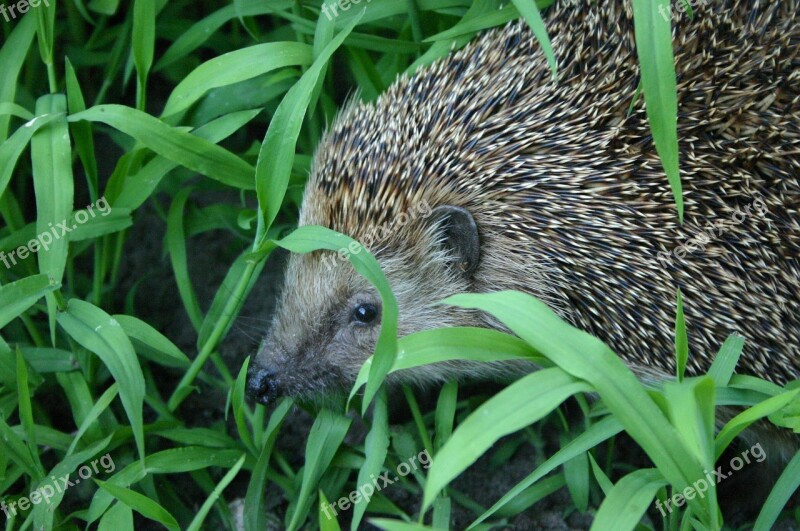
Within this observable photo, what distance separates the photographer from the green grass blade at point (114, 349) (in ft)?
7.88

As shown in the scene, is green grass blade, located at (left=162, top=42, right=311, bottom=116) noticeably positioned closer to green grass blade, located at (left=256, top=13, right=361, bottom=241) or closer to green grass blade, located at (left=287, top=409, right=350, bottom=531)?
green grass blade, located at (left=256, top=13, right=361, bottom=241)

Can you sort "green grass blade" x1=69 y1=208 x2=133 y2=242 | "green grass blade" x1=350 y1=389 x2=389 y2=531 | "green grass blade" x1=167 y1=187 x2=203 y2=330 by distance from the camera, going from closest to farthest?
1. "green grass blade" x1=350 y1=389 x2=389 y2=531
2. "green grass blade" x1=69 y1=208 x2=133 y2=242
3. "green grass blade" x1=167 y1=187 x2=203 y2=330

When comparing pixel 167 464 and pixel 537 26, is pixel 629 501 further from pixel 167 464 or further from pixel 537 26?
pixel 167 464

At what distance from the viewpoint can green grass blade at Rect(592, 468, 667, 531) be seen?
6.11 ft

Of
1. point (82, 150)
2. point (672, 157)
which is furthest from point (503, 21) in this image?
point (82, 150)

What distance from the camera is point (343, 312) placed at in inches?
109

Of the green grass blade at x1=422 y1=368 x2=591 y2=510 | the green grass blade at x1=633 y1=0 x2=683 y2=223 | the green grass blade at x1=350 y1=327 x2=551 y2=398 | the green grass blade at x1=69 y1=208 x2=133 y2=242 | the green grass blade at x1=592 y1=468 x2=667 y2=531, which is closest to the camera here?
the green grass blade at x1=422 y1=368 x2=591 y2=510

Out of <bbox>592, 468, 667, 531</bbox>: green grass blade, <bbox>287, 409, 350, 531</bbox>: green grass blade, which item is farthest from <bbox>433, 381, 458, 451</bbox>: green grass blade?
<bbox>592, 468, 667, 531</bbox>: green grass blade

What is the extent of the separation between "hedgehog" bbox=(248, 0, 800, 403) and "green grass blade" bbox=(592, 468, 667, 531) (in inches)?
24.3

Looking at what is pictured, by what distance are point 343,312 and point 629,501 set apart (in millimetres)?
1130

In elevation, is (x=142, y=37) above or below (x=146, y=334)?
above

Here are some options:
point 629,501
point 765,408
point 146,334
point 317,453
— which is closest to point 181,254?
point 146,334

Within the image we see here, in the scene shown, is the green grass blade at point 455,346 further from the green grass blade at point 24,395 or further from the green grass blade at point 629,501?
the green grass blade at point 24,395

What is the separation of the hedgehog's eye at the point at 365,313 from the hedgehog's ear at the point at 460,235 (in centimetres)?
28
